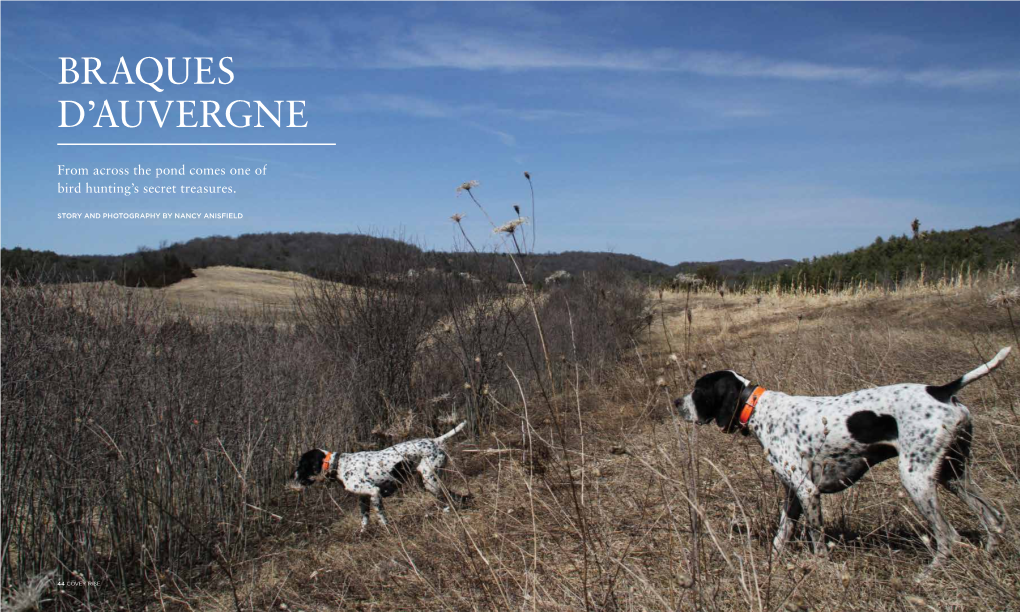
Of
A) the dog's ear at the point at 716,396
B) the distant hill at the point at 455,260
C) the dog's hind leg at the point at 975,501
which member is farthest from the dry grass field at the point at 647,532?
the distant hill at the point at 455,260

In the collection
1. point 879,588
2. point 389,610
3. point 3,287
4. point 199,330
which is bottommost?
point 389,610

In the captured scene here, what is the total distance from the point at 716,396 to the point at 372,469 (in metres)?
3.24

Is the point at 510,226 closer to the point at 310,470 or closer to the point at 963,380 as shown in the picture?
the point at 963,380

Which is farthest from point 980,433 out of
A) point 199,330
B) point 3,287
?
point 3,287

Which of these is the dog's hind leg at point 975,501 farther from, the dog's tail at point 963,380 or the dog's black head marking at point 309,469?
the dog's black head marking at point 309,469

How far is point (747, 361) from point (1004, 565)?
8077mm

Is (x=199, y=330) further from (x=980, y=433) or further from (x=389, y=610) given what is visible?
(x=980, y=433)

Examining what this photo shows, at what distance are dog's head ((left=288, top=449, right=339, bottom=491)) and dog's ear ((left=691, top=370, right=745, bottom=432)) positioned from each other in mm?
3439

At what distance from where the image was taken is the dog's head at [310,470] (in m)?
5.89

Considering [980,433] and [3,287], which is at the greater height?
[3,287]

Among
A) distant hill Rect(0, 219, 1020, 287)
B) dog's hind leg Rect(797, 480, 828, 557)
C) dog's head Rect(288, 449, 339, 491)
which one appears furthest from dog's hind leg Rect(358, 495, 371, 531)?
dog's hind leg Rect(797, 480, 828, 557)

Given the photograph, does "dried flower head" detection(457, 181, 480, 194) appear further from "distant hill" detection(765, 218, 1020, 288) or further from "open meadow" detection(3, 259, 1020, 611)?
"distant hill" detection(765, 218, 1020, 288)

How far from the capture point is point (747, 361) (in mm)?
10914

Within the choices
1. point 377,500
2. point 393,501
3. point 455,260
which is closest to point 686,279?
point 377,500
